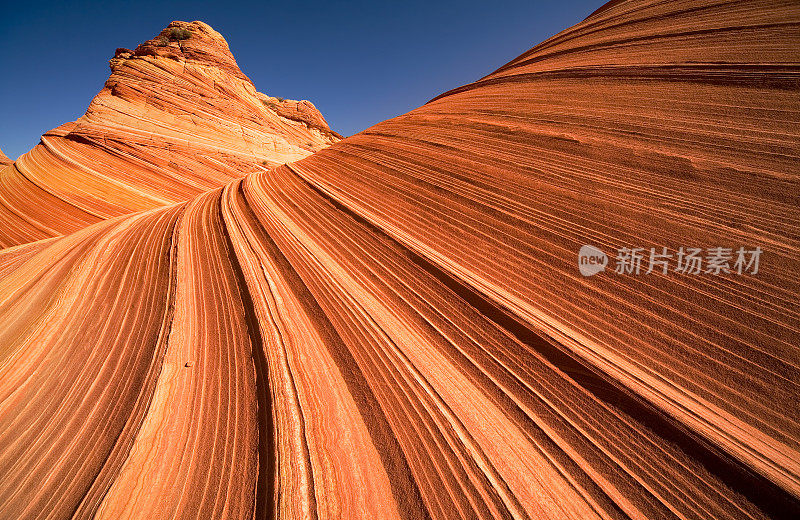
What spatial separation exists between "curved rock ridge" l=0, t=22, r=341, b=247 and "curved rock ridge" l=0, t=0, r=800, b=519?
7.27 meters

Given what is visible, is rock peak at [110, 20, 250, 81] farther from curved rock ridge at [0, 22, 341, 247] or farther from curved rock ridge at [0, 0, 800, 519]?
curved rock ridge at [0, 0, 800, 519]

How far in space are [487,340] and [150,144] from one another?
596 inches

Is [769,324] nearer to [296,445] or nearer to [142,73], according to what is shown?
[296,445]

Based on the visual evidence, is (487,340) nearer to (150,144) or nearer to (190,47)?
(150,144)

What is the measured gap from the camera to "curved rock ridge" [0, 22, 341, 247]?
895 centimetres

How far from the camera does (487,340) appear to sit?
84.6 inches

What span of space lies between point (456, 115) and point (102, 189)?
39.6ft

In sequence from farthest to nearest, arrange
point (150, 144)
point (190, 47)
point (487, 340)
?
point (190, 47), point (150, 144), point (487, 340)

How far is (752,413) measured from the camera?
1452 mm

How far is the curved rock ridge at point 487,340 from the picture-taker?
1.48 metres

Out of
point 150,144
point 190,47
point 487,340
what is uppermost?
point 190,47

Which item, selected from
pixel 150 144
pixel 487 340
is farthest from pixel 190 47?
pixel 487 340

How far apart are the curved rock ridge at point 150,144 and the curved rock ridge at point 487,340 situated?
7268mm

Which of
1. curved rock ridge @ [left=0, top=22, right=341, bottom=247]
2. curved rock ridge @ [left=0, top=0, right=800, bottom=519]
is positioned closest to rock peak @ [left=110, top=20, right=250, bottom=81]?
curved rock ridge @ [left=0, top=22, right=341, bottom=247]
